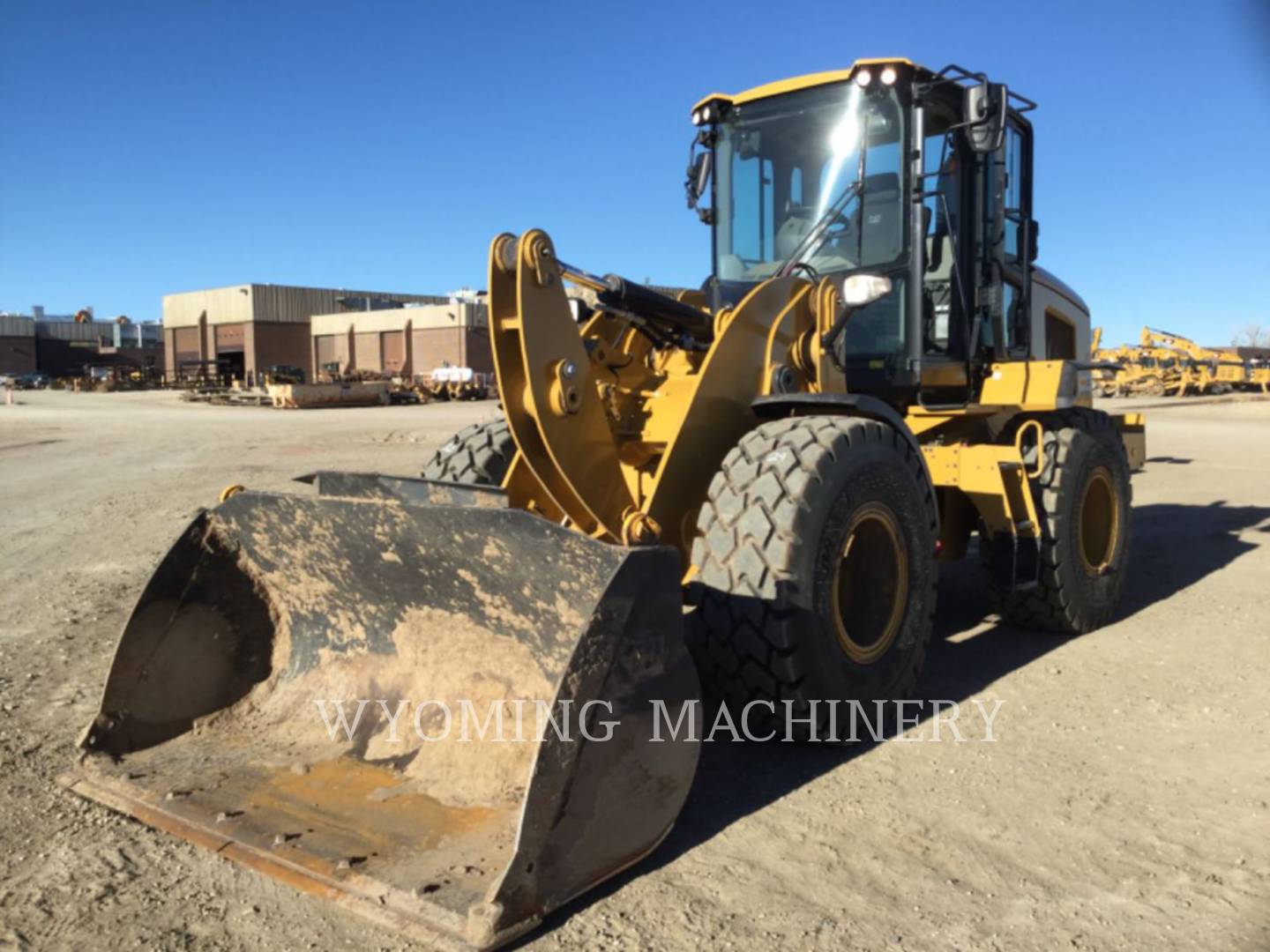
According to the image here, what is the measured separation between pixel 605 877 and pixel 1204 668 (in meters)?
3.61

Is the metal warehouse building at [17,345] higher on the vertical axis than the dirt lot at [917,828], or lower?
higher

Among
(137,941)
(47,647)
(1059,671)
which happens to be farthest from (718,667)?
(47,647)

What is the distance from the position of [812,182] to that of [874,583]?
7.41ft

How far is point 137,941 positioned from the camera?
2562 millimetres

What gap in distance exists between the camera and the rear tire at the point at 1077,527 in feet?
17.8

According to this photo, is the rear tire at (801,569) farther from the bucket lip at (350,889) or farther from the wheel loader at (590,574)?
the bucket lip at (350,889)

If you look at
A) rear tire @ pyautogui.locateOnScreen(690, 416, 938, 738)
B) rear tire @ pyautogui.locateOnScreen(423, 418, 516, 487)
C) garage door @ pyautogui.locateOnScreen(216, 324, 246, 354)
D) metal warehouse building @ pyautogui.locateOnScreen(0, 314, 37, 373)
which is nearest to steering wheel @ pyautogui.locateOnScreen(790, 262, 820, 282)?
rear tire @ pyautogui.locateOnScreen(690, 416, 938, 738)

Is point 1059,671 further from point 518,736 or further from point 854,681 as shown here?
point 518,736

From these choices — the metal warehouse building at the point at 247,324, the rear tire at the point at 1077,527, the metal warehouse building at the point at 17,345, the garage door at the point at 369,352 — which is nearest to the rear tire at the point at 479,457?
the rear tire at the point at 1077,527

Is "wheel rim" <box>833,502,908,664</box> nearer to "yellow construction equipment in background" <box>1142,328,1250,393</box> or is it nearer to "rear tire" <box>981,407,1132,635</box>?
"rear tire" <box>981,407,1132,635</box>

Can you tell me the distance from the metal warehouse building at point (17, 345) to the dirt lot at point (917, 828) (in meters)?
71.0

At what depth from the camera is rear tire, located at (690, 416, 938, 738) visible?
3.47 m

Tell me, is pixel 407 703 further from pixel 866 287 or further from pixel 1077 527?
pixel 1077 527

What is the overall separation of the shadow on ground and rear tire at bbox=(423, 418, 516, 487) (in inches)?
73.8
